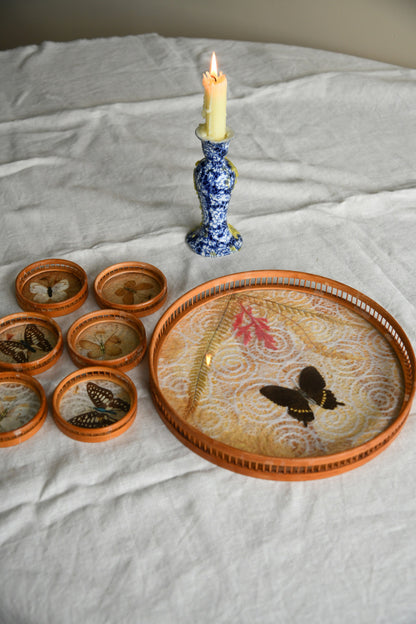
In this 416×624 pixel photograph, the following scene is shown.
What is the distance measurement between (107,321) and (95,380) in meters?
0.10

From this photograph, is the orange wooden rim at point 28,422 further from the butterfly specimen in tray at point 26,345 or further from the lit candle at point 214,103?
the lit candle at point 214,103

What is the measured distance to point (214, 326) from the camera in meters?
0.80

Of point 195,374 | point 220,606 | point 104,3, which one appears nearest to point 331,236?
point 195,374

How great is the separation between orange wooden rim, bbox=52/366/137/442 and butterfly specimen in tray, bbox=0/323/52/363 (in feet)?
0.24

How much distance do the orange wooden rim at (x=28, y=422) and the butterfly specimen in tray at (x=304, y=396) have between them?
231mm

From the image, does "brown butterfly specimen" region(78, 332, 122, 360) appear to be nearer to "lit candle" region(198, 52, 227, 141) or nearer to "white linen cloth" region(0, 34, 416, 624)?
"white linen cloth" region(0, 34, 416, 624)

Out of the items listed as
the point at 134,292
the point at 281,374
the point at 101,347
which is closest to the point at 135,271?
the point at 134,292

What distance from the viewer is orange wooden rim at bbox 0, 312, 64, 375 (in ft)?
2.45

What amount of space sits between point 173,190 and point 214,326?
372 millimetres

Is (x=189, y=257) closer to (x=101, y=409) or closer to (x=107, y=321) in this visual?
(x=107, y=321)

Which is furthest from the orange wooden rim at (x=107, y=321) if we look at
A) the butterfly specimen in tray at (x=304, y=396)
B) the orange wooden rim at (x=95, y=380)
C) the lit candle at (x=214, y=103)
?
the lit candle at (x=214, y=103)

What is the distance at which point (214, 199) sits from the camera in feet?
3.00

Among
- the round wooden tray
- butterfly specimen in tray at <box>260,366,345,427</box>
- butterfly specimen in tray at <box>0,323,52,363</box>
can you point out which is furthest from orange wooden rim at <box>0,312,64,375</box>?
butterfly specimen in tray at <box>260,366,345,427</box>

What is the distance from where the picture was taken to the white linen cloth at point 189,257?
0.57 meters
